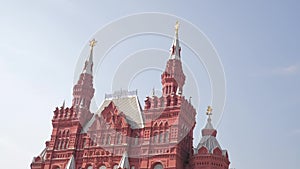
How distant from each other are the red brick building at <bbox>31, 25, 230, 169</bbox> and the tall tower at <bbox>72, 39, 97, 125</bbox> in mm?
167

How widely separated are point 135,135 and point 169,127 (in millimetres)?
5033

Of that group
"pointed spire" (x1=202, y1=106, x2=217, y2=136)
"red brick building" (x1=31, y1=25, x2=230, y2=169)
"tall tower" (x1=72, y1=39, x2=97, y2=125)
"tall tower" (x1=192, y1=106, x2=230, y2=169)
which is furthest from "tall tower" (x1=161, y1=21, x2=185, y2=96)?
"tall tower" (x1=72, y1=39, x2=97, y2=125)

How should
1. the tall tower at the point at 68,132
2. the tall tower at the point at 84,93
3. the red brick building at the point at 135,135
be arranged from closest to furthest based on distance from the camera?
1. the red brick building at the point at 135,135
2. the tall tower at the point at 68,132
3. the tall tower at the point at 84,93

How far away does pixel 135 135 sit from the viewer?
2176 inches

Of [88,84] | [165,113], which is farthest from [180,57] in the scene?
[88,84]

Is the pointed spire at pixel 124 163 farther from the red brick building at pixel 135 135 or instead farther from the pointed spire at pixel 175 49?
the pointed spire at pixel 175 49

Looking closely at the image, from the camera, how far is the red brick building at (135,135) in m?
52.1

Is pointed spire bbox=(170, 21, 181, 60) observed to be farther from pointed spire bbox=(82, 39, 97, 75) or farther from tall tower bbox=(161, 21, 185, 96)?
pointed spire bbox=(82, 39, 97, 75)

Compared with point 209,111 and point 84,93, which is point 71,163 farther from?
point 209,111

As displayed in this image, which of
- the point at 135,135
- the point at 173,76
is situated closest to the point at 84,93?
the point at 135,135

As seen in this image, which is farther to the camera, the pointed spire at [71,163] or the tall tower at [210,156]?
the pointed spire at [71,163]

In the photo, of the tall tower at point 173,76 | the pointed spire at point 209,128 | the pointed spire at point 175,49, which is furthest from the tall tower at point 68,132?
the pointed spire at point 209,128

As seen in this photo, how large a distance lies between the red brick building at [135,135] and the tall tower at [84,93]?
167 mm

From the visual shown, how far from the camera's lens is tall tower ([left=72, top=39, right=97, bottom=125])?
61375 mm
